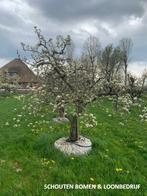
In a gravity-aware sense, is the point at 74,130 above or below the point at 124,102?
below

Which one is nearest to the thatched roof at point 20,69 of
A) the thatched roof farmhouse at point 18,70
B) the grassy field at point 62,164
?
the thatched roof farmhouse at point 18,70

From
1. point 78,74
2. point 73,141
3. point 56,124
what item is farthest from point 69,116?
point 56,124

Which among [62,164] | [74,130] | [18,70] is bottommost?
[62,164]

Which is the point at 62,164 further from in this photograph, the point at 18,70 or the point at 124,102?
the point at 18,70

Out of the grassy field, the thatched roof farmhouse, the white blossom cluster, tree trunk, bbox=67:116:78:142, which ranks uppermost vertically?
the thatched roof farmhouse

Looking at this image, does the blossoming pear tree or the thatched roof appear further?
the thatched roof

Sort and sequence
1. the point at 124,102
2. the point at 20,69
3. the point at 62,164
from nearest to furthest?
the point at 62,164, the point at 124,102, the point at 20,69

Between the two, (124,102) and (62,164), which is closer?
(62,164)

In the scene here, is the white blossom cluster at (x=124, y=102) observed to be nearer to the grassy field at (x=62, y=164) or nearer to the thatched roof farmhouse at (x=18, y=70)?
the grassy field at (x=62, y=164)

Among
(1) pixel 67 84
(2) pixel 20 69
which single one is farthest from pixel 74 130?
(2) pixel 20 69

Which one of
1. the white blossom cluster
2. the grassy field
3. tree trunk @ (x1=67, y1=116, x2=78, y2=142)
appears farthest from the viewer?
the white blossom cluster

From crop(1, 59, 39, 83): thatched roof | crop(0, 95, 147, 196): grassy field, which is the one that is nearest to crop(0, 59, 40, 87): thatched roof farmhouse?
crop(1, 59, 39, 83): thatched roof

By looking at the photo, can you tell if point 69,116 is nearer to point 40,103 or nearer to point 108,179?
point 40,103

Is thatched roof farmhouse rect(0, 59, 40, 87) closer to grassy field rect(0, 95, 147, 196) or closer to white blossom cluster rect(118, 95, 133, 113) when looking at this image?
grassy field rect(0, 95, 147, 196)
